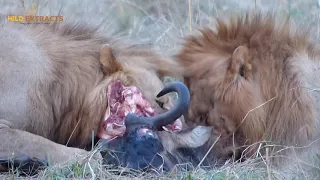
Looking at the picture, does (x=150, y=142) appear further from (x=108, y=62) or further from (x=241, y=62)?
(x=241, y=62)

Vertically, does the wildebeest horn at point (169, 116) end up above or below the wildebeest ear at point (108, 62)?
below

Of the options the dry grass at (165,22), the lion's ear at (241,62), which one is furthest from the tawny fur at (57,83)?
the lion's ear at (241,62)

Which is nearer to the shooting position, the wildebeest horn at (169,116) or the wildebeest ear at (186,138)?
the wildebeest horn at (169,116)

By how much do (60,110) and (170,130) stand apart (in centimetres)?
51

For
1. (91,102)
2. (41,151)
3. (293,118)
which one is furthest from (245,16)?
(41,151)

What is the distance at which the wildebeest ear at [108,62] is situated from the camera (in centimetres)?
376

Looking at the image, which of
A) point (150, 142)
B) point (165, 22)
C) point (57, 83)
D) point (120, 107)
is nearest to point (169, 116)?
point (150, 142)

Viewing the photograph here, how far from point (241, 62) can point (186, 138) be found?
→ 479 millimetres

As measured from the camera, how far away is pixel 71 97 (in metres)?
3.72

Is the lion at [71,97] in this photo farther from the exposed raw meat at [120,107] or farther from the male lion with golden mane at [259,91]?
the male lion with golden mane at [259,91]

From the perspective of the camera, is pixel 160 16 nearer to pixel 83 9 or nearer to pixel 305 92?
pixel 83 9

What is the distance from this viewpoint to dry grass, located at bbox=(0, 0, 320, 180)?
3.36m

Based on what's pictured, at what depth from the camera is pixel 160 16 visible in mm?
6062

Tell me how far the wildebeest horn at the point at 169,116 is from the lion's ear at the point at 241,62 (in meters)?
0.37
